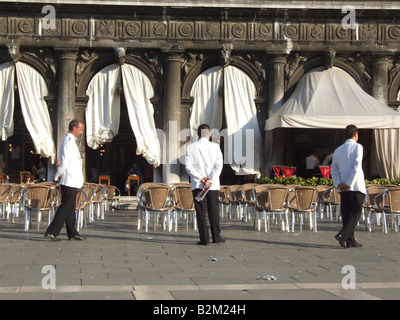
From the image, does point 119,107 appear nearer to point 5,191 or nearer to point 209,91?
point 209,91

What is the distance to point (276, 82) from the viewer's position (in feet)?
70.1

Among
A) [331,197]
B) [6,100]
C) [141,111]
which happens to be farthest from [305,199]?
[6,100]

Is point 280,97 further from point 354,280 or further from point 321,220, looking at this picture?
point 354,280

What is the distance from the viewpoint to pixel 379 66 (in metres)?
21.5

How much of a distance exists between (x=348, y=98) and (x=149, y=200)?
937cm

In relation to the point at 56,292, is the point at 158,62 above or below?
above

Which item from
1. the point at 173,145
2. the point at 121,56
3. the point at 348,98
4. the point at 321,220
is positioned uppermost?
the point at 121,56

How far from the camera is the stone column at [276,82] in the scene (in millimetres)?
21323

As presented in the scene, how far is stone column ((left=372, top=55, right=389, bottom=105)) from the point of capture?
2155cm

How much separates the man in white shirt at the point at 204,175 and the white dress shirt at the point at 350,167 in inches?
69.2

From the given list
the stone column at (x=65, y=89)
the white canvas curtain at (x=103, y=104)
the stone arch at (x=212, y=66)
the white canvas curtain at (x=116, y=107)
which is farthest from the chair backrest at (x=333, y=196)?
the stone column at (x=65, y=89)

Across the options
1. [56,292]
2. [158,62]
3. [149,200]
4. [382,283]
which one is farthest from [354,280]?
[158,62]

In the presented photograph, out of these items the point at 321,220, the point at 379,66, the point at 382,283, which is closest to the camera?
the point at 382,283

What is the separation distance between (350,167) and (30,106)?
513 inches
